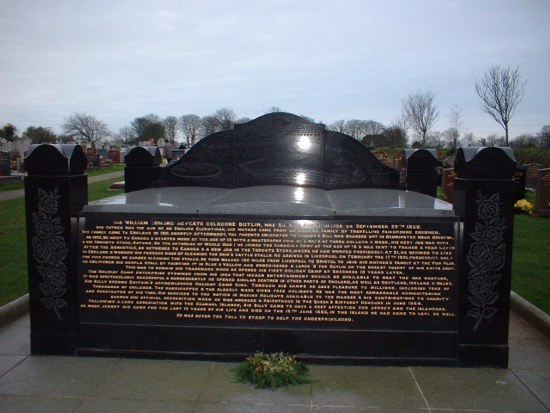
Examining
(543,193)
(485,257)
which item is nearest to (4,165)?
(543,193)

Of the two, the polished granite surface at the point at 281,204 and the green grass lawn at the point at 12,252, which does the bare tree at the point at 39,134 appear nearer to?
the green grass lawn at the point at 12,252

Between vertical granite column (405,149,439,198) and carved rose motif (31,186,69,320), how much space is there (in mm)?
4869

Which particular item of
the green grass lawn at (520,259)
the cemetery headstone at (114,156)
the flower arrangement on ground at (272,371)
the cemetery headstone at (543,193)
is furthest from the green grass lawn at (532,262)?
the cemetery headstone at (114,156)

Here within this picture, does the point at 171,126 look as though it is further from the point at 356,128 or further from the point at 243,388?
the point at 243,388

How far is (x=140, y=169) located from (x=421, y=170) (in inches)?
171

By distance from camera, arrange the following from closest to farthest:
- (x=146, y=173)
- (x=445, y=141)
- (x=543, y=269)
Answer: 1. (x=146, y=173)
2. (x=543, y=269)
3. (x=445, y=141)

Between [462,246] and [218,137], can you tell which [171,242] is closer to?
[218,137]

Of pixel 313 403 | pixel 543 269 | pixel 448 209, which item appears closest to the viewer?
pixel 313 403

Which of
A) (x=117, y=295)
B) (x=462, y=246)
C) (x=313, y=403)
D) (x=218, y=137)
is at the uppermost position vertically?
(x=218, y=137)

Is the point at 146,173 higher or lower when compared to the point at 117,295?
higher

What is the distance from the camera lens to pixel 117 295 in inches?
198

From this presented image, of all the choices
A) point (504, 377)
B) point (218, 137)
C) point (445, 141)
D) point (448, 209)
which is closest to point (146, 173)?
point (218, 137)

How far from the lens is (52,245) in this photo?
506cm

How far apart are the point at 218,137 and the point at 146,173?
1603 mm
